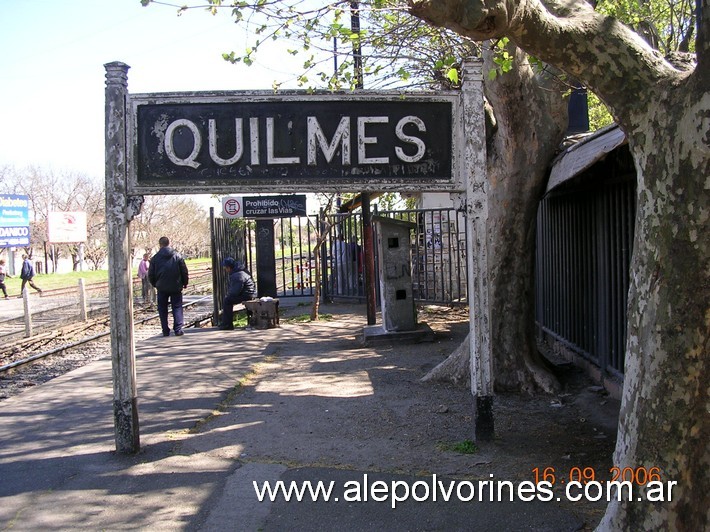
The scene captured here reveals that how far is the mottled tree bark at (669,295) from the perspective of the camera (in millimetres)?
2885

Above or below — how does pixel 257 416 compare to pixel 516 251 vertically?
below

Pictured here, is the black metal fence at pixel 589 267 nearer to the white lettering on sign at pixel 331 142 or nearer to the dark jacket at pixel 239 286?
the white lettering on sign at pixel 331 142

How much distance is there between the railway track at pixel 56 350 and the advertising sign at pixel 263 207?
2939 millimetres

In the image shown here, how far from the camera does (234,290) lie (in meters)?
12.6

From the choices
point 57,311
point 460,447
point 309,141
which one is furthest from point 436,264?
point 57,311

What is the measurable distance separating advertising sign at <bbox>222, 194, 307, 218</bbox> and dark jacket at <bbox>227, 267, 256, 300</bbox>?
2.29 meters

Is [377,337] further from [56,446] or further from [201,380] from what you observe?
[56,446]

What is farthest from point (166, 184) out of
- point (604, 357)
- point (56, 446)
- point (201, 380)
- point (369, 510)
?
point (604, 357)

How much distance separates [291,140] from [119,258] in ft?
5.56

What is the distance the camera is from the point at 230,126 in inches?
207

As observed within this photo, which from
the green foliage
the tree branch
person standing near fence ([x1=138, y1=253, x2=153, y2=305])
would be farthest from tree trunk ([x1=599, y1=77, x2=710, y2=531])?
person standing near fence ([x1=138, y1=253, x2=153, y2=305])

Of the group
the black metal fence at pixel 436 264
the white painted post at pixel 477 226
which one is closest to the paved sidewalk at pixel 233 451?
the white painted post at pixel 477 226

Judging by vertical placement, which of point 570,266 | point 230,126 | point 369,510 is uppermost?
point 230,126

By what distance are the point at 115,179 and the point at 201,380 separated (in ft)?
12.1
